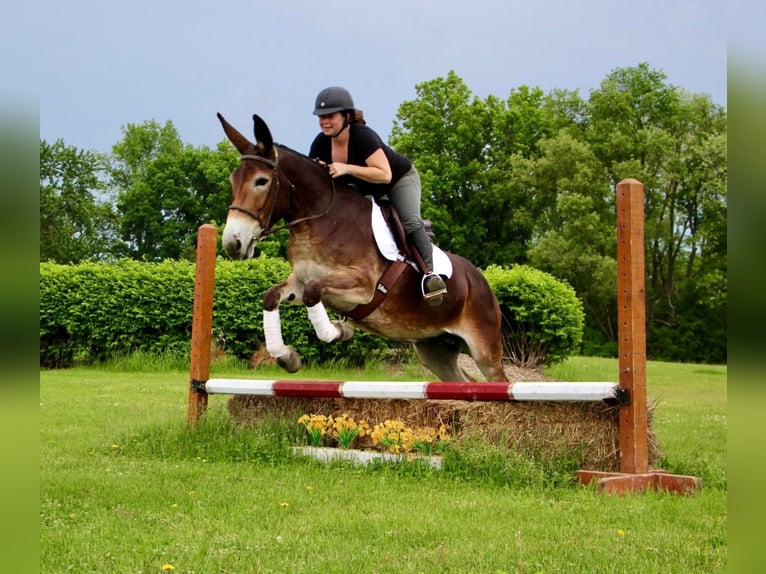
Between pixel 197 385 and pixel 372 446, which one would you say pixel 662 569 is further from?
pixel 197 385

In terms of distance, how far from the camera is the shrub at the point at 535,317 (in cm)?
1268

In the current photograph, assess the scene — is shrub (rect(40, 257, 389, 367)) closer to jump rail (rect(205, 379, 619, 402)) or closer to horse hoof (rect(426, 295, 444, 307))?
jump rail (rect(205, 379, 619, 402))

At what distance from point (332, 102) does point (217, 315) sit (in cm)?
896

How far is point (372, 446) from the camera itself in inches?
229

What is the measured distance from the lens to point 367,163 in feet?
17.1

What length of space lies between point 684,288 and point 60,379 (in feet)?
93.0

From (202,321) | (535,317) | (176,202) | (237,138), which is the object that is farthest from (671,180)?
(237,138)

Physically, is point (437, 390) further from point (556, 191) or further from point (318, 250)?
point (556, 191)

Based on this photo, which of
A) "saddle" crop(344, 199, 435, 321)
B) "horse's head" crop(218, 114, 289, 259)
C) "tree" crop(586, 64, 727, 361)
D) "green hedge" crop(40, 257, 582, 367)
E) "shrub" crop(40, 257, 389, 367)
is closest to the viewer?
"horse's head" crop(218, 114, 289, 259)

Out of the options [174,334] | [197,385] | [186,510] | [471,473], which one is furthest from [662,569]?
[174,334]

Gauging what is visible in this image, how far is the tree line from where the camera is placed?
3156 centimetres

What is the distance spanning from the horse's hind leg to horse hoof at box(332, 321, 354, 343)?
1077mm

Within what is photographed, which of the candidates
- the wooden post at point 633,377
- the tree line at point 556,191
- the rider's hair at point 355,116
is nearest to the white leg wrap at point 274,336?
the rider's hair at point 355,116

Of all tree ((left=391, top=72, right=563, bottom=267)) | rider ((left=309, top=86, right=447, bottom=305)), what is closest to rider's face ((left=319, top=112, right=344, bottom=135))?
rider ((left=309, top=86, right=447, bottom=305))
